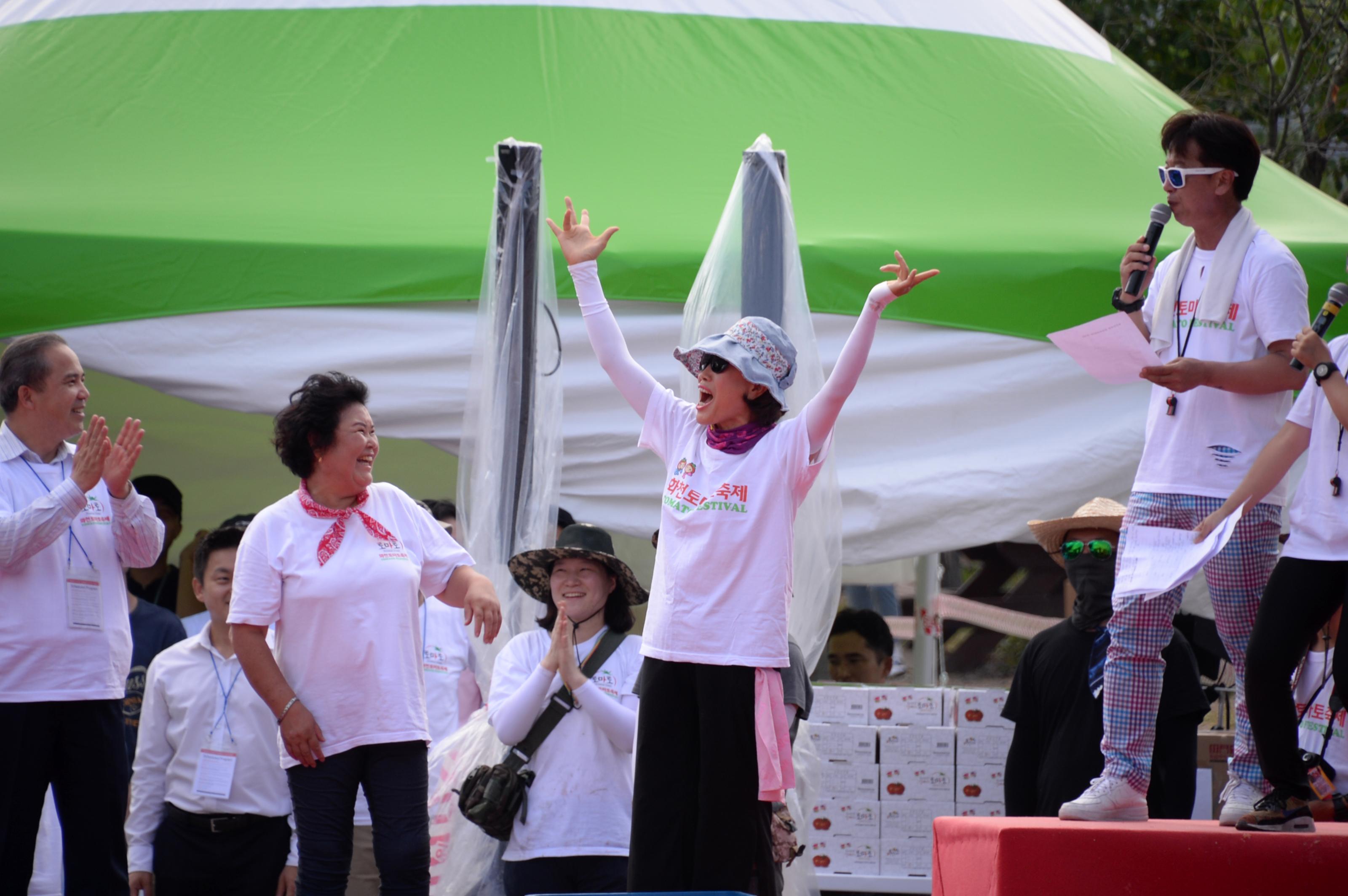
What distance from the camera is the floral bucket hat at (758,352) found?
3398 mm

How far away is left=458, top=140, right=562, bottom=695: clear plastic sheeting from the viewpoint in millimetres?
4559

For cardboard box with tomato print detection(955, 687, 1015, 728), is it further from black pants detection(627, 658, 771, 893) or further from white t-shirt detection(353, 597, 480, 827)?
black pants detection(627, 658, 771, 893)

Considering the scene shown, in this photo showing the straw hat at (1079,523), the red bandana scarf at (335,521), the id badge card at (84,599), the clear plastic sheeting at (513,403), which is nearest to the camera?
the red bandana scarf at (335,521)

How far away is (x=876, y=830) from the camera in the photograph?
17.3ft

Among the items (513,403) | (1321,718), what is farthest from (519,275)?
(1321,718)

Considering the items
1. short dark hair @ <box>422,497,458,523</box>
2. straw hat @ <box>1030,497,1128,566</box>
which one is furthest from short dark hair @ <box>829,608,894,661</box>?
short dark hair @ <box>422,497,458,523</box>

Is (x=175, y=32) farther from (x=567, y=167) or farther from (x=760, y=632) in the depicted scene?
(x=760, y=632)

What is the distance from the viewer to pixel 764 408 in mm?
3488

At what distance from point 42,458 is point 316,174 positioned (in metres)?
1.92

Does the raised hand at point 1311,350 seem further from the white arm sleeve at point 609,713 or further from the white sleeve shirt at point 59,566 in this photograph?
the white sleeve shirt at point 59,566

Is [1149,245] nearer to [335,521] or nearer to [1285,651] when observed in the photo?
[1285,651]

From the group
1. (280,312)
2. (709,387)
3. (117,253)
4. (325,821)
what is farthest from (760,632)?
(117,253)

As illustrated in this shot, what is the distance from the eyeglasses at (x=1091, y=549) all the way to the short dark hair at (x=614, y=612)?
4.75 ft

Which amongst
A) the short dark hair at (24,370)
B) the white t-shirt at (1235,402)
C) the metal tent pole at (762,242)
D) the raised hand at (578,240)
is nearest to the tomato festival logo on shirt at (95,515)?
the short dark hair at (24,370)
